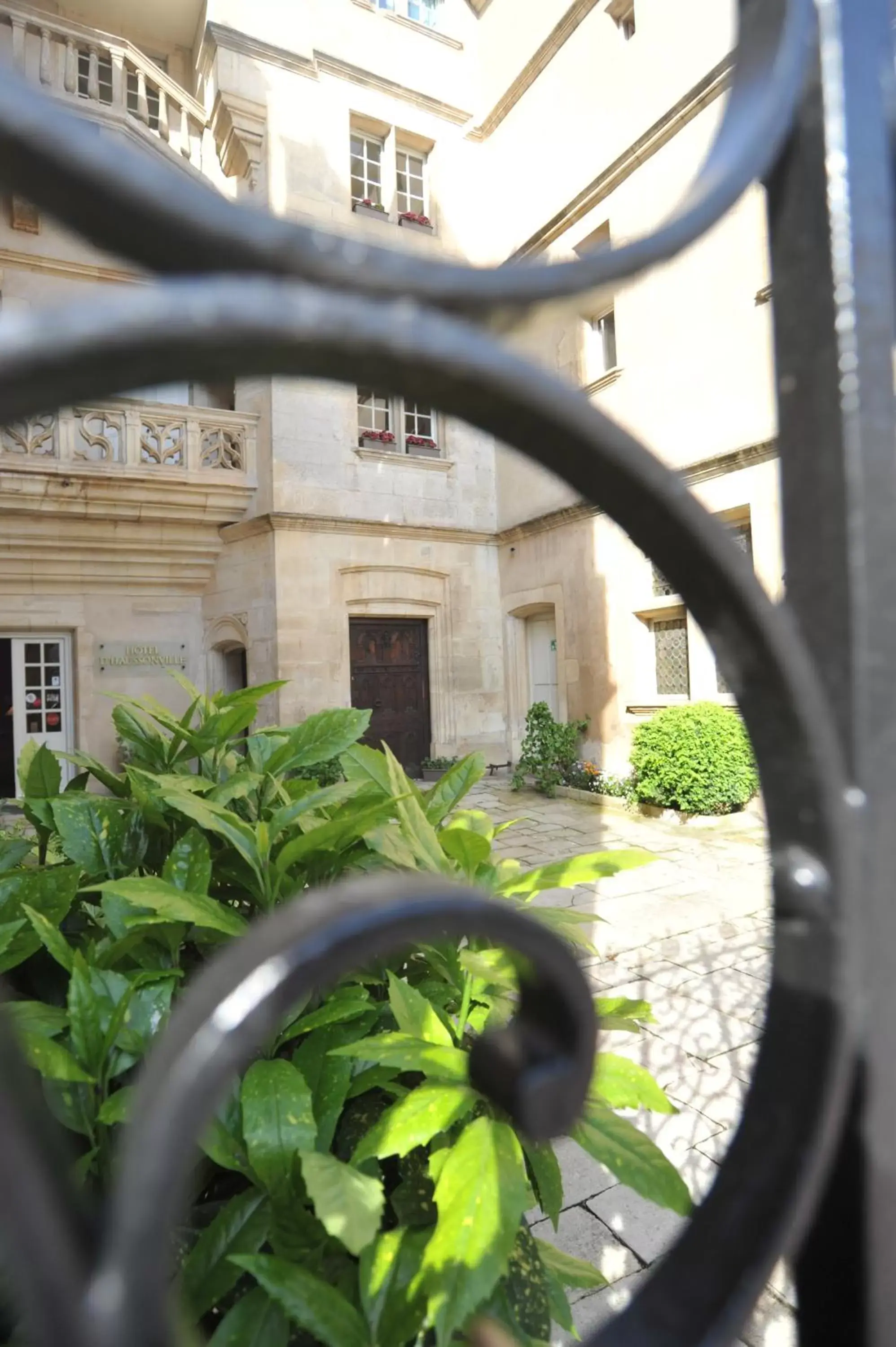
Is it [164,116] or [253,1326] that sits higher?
[164,116]

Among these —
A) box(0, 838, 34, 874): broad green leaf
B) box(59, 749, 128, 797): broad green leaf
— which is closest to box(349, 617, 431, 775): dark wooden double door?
box(59, 749, 128, 797): broad green leaf

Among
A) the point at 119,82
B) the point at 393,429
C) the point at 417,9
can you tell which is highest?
the point at 417,9

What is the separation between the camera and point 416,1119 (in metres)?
0.77

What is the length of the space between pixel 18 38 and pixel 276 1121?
10.6 m

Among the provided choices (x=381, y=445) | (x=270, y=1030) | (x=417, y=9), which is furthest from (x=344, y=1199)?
(x=417, y=9)

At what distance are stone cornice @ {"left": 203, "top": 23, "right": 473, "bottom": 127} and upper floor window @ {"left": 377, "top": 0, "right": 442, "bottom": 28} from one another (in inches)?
42.3

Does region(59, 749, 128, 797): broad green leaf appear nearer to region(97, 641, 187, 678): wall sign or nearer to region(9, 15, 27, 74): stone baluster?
region(97, 641, 187, 678): wall sign

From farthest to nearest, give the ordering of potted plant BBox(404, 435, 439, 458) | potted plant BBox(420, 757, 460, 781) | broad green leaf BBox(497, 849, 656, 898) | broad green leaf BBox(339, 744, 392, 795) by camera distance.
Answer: potted plant BBox(404, 435, 439, 458) → potted plant BBox(420, 757, 460, 781) → broad green leaf BBox(339, 744, 392, 795) → broad green leaf BBox(497, 849, 656, 898)

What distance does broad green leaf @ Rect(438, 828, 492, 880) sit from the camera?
43.4 inches

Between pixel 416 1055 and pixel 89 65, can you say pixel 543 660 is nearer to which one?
pixel 416 1055

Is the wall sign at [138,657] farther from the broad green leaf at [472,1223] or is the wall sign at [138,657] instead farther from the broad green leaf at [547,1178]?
the broad green leaf at [472,1223]

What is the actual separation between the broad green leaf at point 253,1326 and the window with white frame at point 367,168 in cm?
1051

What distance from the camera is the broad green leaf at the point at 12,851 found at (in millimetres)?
1306

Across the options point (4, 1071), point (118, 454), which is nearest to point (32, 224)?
point (118, 454)
